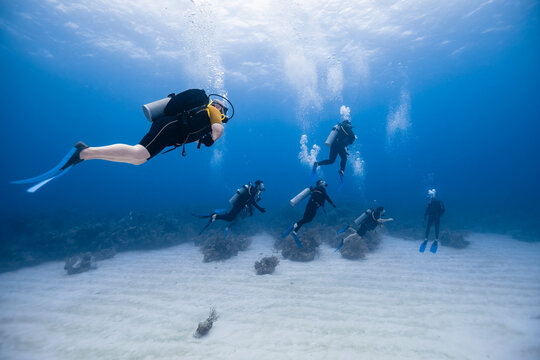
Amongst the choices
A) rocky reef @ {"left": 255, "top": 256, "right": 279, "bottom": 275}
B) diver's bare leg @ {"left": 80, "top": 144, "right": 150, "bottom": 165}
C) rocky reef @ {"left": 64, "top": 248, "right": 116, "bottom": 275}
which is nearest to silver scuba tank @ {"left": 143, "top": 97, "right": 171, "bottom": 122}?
diver's bare leg @ {"left": 80, "top": 144, "right": 150, "bottom": 165}

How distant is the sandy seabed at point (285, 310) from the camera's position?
5.09 metres

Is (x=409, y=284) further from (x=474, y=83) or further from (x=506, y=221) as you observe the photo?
(x=474, y=83)

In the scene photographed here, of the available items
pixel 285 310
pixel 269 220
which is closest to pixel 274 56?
pixel 269 220

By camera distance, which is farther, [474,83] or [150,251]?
[474,83]

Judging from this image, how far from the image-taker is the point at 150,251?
14.0 m

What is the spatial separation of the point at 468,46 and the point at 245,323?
1788 inches

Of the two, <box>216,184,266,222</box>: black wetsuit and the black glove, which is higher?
the black glove

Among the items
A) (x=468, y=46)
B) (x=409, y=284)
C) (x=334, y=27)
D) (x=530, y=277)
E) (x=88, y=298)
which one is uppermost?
(x=468, y=46)

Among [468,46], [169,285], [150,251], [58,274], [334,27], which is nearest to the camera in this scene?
[169,285]

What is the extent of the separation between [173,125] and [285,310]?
6.13 metres

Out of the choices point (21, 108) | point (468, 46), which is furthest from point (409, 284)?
point (21, 108)

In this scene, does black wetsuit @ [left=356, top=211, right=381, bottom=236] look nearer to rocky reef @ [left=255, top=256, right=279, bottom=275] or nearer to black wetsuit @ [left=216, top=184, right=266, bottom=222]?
rocky reef @ [left=255, top=256, right=279, bottom=275]

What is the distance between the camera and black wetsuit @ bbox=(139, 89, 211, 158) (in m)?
3.21

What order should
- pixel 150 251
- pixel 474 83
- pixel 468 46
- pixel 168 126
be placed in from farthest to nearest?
pixel 474 83 < pixel 468 46 < pixel 150 251 < pixel 168 126
